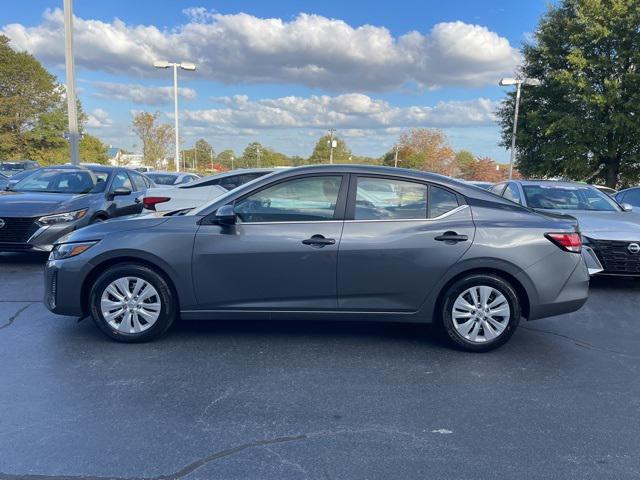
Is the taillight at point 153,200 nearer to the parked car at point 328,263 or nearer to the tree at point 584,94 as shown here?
the parked car at point 328,263

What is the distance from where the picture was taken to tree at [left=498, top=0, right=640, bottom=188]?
68.4 ft

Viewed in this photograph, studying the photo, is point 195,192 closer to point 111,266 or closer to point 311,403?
point 111,266

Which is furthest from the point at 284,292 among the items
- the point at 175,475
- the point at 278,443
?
the point at 175,475

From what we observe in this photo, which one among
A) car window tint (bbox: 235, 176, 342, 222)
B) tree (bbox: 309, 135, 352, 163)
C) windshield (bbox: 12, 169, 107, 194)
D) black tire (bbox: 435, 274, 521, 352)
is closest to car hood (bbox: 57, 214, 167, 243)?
car window tint (bbox: 235, 176, 342, 222)

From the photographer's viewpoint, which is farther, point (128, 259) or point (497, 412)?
point (128, 259)

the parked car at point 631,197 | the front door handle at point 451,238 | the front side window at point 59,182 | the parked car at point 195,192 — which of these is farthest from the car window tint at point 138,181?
the parked car at point 631,197

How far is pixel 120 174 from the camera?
29.9 feet

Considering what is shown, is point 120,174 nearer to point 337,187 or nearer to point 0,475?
point 337,187

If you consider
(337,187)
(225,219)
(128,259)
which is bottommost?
(128,259)

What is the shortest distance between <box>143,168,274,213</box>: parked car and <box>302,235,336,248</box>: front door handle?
356 centimetres

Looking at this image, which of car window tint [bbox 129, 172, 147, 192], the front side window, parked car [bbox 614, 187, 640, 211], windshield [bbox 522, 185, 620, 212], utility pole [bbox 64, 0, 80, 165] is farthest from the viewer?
utility pole [bbox 64, 0, 80, 165]

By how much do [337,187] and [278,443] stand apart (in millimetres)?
2262

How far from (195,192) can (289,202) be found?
3724 millimetres

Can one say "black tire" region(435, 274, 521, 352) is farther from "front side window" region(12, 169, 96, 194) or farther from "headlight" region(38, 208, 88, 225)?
"front side window" region(12, 169, 96, 194)
